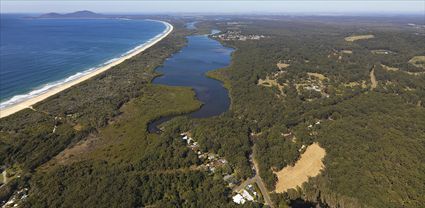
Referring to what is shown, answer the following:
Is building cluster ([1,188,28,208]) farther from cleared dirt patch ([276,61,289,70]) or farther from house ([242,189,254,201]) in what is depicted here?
cleared dirt patch ([276,61,289,70])

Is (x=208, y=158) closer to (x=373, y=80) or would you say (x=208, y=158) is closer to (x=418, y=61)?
(x=373, y=80)

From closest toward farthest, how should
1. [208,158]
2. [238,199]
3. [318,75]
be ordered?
[238,199] < [208,158] < [318,75]

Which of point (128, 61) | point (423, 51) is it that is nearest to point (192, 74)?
point (128, 61)

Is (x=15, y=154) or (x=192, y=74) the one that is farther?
(x=192, y=74)

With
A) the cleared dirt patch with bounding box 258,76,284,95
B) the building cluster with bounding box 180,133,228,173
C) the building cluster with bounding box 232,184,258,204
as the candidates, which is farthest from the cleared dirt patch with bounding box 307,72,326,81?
the building cluster with bounding box 232,184,258,204

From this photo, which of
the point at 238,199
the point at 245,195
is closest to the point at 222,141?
the point at 245,195

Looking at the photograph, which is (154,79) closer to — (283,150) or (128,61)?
(128,61)
